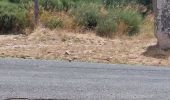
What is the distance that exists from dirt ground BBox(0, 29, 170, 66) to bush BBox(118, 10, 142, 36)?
0.84 meters

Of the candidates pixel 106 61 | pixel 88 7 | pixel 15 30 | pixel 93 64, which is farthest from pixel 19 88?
pixel 88 7

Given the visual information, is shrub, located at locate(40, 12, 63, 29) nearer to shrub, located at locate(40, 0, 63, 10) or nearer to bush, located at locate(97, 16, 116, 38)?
bush, located at locate(97, 16, 116, 38)

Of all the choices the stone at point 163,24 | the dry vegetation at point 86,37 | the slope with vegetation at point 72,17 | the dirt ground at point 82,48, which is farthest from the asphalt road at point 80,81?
the slope with vegetation at point 72,17

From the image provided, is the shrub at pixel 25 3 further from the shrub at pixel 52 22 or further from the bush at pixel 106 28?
the bush at pixel 106 28

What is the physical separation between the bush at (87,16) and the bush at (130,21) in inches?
35.5

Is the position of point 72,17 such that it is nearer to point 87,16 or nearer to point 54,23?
point 87,16

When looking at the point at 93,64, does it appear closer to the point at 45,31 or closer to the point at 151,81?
the point at 151,81

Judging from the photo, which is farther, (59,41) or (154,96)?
(59,41)

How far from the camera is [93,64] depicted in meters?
14.0

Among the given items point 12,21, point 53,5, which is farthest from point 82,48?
point 53,5

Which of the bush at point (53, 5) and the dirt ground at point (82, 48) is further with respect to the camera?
the bush at point (53, 5)

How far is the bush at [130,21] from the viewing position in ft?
66.5

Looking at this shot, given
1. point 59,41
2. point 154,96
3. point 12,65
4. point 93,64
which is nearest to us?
point 154,96

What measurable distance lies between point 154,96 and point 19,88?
2.41 metres
